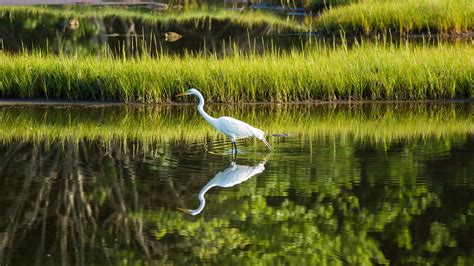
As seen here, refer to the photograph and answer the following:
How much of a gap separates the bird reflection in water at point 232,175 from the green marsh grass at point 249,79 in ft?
16.6

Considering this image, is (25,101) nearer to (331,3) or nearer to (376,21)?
(376,21)

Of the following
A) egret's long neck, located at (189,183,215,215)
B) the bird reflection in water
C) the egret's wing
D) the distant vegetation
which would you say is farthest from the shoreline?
the distant vegetation

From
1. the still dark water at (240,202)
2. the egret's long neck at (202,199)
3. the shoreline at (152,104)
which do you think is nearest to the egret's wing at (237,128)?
the still dark water at (240,202)

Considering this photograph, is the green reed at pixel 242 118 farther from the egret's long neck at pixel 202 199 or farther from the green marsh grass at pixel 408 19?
the green marsh grass at pixel 408 19

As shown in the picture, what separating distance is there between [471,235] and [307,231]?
1.36m

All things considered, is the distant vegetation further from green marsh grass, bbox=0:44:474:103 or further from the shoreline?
the shoreline

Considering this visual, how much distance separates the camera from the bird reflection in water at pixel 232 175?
10346 millimetres

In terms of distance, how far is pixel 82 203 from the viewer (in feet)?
31.7

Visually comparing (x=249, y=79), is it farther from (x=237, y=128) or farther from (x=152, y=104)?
(x=237, y=128)

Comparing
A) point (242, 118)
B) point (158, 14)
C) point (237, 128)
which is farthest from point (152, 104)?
point (158, 14)

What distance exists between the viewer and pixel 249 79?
16.6m

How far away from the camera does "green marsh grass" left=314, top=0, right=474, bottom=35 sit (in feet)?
91.6

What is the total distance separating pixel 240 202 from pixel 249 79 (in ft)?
23.4

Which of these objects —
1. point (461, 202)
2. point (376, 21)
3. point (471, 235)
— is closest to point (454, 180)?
point (461, 202)
